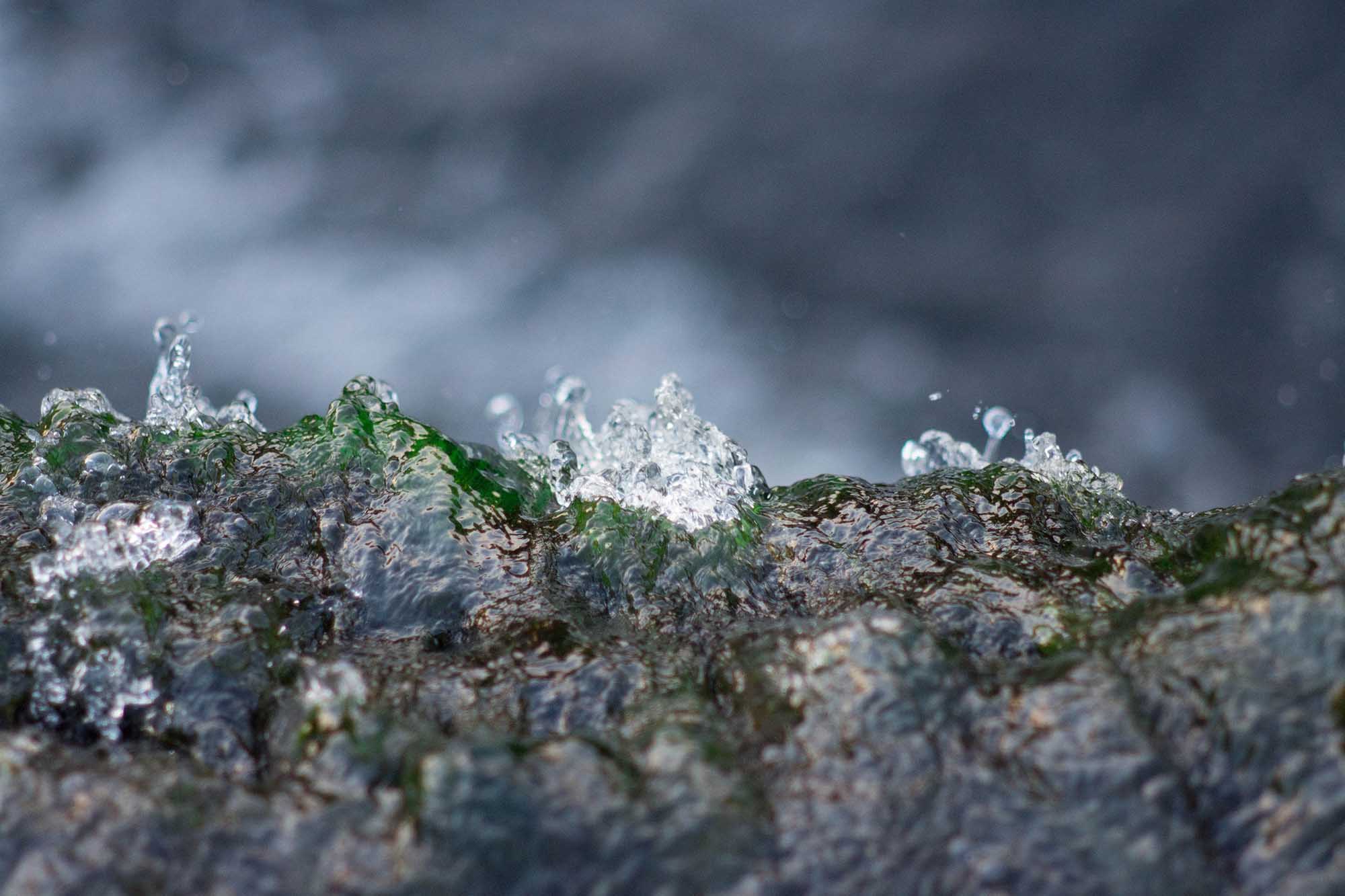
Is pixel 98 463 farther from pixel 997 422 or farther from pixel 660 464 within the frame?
pixel 997 422

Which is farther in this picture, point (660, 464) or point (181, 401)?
point (181, 401)

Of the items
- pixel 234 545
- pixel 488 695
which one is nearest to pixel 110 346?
pixel 234 545

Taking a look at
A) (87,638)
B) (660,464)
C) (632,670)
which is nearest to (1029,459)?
(660,464)

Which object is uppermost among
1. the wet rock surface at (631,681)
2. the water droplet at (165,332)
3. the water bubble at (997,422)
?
the water droplet at (165,332)

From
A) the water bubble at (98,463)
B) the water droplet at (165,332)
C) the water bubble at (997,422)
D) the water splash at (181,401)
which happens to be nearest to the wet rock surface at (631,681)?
the water bubble at (98,463)

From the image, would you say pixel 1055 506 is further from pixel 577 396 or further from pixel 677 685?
pixel 577 396

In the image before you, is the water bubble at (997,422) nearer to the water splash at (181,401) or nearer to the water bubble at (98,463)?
the water splash at (181,401)
